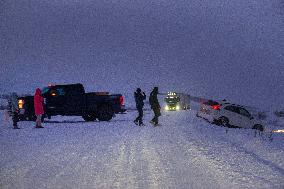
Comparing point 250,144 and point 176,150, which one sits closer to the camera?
point 176,150

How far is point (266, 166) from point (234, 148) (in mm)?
3110

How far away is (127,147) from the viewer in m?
12.6

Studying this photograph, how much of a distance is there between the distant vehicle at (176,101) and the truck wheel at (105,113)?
22.0 metres

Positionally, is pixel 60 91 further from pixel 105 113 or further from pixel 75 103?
pixel 105 113

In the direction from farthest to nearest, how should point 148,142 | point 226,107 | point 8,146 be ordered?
point 226,107
point 148,142
point 8,146

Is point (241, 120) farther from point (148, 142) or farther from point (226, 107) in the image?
point (148, 142)

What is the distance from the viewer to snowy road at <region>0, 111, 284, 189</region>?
24.9 feet

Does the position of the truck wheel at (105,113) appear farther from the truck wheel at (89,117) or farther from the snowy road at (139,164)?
the snowy road at (139,164)

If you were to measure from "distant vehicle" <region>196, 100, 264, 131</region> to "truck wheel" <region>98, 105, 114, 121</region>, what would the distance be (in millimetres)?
5533

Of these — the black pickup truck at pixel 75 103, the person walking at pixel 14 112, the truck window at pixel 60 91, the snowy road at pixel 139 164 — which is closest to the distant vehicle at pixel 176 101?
the black pickup truck at pixel 75 103

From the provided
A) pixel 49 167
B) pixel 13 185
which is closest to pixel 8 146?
pixel 49 167

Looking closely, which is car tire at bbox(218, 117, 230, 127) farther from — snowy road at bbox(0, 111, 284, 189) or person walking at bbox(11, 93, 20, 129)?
person walking at bbox(11, 93, 20, 129)

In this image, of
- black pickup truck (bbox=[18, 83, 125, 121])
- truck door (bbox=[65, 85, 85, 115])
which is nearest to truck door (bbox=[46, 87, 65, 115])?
black pickup truck (bbox=[18, 83, 125, 121])

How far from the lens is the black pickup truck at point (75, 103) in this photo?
81.4 ft
